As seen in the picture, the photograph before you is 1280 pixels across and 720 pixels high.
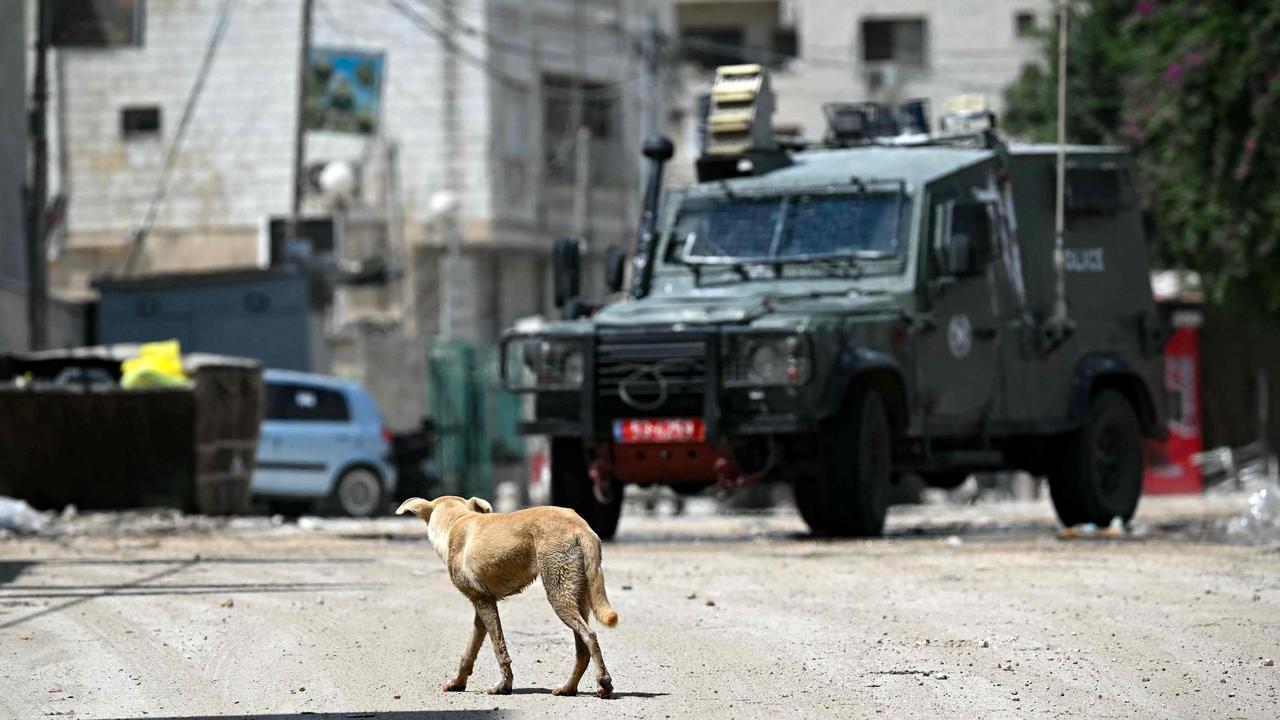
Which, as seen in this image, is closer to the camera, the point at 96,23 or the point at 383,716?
the point at 383,716

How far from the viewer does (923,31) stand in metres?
52.8

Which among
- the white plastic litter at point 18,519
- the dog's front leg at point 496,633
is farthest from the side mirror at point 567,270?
the dog's front leg at point 496,633

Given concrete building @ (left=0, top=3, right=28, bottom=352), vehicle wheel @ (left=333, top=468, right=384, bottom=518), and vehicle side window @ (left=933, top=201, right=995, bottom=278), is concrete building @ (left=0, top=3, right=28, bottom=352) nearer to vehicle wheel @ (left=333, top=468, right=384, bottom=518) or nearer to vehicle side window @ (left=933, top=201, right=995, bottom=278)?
vehicle wheel @ (left=333, top=468, right=384, bottom=518)

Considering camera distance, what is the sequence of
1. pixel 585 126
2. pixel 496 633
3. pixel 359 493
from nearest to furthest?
pixel 496 633, pixel 359 493, pixel 585 126

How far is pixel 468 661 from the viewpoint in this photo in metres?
7.55

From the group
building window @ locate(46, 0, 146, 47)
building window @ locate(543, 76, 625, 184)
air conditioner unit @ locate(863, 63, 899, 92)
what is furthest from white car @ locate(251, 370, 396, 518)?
air conditioner unit @ locate(863, 63, 899, 92)

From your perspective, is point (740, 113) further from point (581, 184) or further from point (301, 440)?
point (581, 184)

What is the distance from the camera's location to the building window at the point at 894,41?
173ft

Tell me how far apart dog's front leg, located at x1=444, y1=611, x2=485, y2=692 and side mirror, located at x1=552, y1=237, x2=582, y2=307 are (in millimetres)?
8077

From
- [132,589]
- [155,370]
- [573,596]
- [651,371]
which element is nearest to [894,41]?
[155,370]

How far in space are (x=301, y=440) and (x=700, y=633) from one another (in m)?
14.6

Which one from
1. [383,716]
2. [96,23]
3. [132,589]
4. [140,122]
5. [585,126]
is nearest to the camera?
[383,716]

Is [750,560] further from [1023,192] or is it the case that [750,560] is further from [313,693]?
[313,693]

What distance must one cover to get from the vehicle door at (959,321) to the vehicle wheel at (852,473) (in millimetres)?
497
